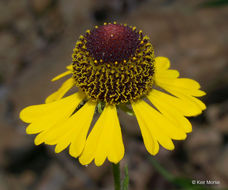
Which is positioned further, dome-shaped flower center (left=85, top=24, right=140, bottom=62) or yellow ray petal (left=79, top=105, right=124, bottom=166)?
dome-shaped flower center (left=85, top=24, right=140, bottom=62)

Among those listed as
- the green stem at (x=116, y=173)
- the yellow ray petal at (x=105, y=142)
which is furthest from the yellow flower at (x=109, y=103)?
the green stem at (x=116, y=173)

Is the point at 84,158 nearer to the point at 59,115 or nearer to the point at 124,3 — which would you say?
the point at 59,115

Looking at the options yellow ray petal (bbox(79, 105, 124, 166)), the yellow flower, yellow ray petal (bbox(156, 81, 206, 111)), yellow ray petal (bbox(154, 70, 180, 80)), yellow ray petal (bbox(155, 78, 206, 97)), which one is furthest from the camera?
yellow ray petal (bbox(154, 70, 180, 80))

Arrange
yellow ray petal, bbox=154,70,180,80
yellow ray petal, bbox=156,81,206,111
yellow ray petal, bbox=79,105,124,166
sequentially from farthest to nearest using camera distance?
yellow ray petal, bbox=154,70,180,80
yellow ray petal, bbox=156,81,206,111
yellow ray petal, bbox=79,105,124,166

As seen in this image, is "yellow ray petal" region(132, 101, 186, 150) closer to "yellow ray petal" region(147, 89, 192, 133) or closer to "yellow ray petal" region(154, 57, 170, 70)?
"yellow ray petal" region(147, 89, 192, 133)

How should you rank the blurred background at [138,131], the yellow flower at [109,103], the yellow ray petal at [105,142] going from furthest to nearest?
the blurred background at [138,131] < the yellow flower at [109,103] < the yellow ray petal at [105,142]

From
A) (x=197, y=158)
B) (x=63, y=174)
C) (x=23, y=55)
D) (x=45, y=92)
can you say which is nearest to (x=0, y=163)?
(x=63, y=174)

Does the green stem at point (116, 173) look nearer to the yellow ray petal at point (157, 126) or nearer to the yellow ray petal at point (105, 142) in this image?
the yellow ray petal at point (105, 142)

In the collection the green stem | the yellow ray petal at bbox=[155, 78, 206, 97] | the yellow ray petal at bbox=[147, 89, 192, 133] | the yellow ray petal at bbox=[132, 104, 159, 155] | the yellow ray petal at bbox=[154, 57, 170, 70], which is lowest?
the green stem

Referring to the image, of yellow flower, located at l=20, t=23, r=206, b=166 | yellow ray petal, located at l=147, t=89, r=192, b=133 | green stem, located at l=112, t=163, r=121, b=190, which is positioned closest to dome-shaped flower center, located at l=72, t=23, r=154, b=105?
yellow flower, located at l=20, t=23, r=206, b=166
